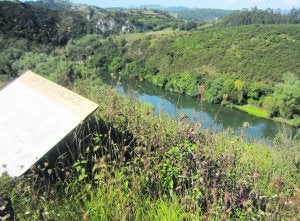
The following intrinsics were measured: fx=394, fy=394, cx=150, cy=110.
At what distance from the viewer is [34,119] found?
3.03m

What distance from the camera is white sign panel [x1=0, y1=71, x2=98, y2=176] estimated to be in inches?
105

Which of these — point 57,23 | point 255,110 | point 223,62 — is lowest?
point 255,110

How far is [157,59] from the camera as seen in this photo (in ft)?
288

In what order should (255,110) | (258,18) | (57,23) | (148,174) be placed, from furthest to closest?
(258,18), (57,23), (255,110), (148,174)

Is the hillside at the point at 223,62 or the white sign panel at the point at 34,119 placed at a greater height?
the white sign panel at the point at 34,119

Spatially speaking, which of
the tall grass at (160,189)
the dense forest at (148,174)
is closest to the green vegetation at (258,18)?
the dense forest at (148,174)

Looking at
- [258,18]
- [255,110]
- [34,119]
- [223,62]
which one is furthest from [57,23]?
[34,119]

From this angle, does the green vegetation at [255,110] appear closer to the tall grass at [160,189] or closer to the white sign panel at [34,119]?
the white sign panel at [34,119]

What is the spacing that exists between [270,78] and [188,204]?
232 feet

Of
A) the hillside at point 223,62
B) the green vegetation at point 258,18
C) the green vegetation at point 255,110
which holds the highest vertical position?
the green vegetation at point 258,18

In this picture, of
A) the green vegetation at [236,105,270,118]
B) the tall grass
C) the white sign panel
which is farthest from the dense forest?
the green vegetation at [236,105,270,118]

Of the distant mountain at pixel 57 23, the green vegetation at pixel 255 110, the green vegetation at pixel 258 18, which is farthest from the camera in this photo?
the green vegetation at pixel 258 18

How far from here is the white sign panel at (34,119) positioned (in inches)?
105

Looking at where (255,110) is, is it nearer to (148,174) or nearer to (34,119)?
(34,119)
